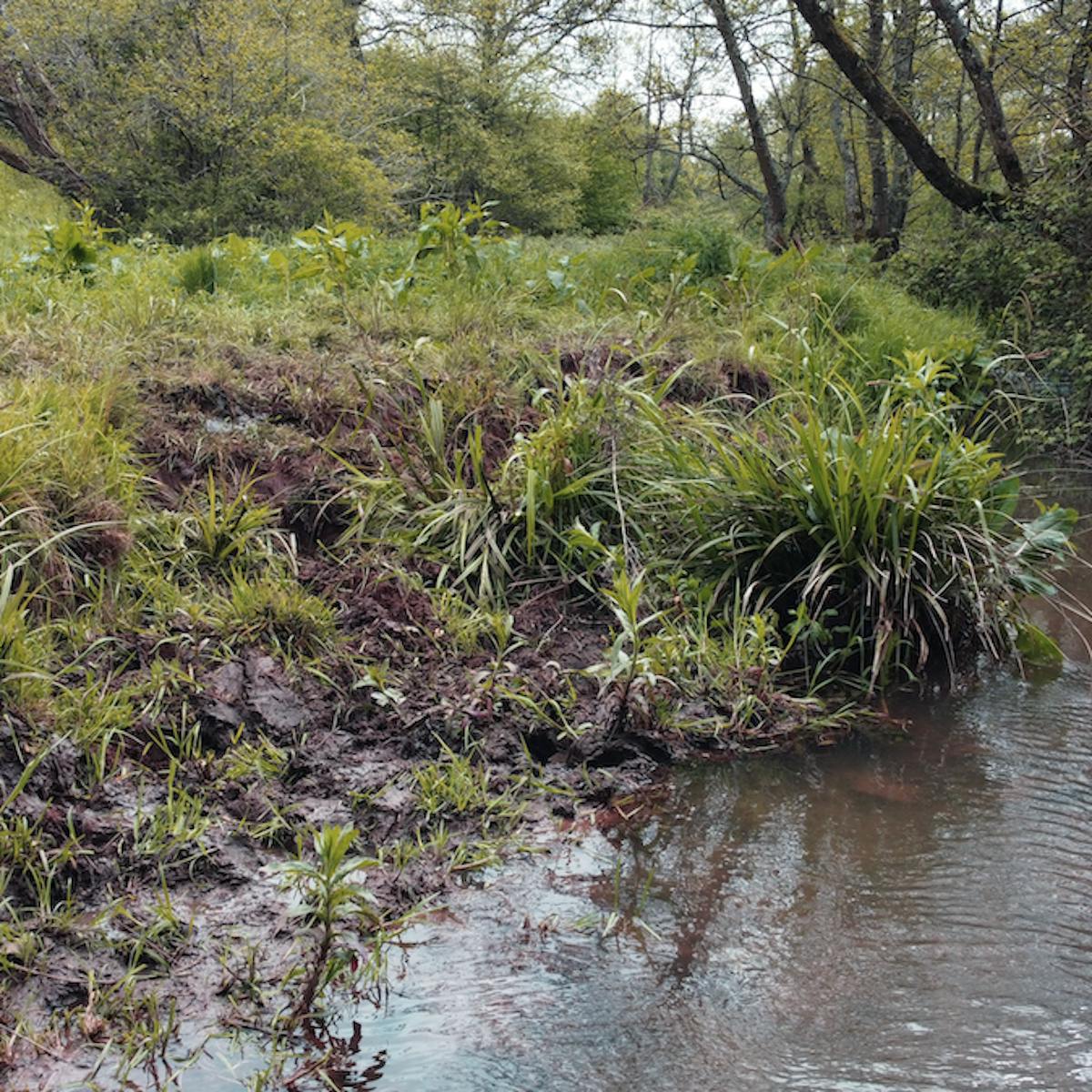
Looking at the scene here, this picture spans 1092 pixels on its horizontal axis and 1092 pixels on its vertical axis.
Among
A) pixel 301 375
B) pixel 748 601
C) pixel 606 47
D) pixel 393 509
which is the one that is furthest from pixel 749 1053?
pixel 606 47

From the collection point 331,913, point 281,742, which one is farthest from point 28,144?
point 331,913

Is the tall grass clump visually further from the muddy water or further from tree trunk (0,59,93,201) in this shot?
tree trunk (0,59,93,201)

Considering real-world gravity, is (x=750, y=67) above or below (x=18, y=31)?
above

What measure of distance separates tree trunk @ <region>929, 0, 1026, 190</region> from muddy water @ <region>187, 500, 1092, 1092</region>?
7.40m

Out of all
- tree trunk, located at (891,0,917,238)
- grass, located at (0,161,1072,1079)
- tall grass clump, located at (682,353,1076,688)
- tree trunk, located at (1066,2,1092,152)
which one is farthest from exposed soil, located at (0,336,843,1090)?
tree trunk, located at (891,0,917,238)

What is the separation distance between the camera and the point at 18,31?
11281mm

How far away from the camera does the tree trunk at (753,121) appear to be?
36.1 ft

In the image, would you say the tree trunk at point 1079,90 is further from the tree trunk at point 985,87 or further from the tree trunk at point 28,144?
the tree trunk at point 28,144

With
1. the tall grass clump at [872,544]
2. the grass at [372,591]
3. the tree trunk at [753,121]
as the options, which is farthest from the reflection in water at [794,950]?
the tree trunk at [753,121]

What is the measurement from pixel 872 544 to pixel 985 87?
22.5ft

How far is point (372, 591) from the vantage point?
10.9 feet

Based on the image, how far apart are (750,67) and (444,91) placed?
5581 millimetres

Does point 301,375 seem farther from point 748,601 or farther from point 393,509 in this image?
point 748,601

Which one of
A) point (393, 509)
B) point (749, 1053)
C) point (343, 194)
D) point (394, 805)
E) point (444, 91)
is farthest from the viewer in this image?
point (444, 91)
